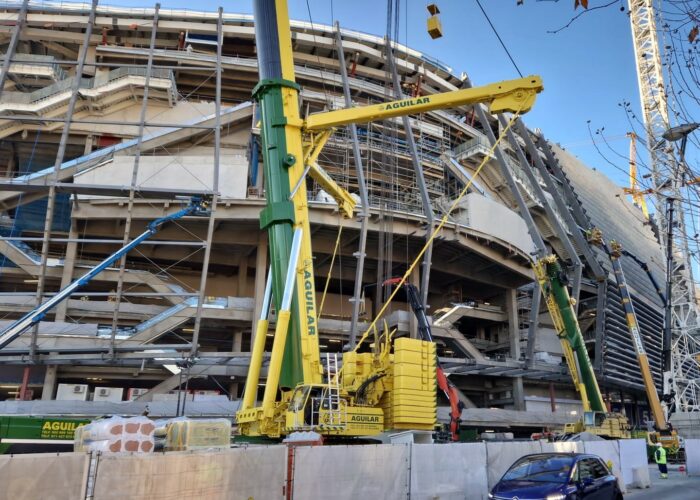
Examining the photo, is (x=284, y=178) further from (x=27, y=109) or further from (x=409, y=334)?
(x=27, y=109)

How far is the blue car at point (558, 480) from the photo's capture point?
8.56m

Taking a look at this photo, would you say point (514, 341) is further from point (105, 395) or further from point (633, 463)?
point (105, 395)

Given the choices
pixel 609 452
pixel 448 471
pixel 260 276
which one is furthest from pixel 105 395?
pixel 609 452

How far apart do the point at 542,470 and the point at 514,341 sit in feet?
99.6

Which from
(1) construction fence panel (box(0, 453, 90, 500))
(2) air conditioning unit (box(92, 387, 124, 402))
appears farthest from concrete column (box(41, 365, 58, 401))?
(1) construction fence panel (box(0, 453, 90, 500))

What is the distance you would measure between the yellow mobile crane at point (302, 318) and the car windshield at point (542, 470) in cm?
331

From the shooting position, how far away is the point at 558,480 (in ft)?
29.1

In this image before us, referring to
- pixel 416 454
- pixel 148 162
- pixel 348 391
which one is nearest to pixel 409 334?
pixel 148 162

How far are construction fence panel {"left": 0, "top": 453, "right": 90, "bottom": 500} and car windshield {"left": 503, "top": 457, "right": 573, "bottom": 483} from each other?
7.13m

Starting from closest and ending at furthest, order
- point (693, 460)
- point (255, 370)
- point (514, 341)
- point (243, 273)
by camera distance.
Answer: point (255, 370) < point (693, 460) < point (243, 273) < point (514, 341)

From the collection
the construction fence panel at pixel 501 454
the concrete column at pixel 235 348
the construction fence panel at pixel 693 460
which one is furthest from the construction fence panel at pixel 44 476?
the concrete column at pixel 235 348

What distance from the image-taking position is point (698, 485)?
50.0 ft

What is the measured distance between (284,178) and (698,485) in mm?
14590

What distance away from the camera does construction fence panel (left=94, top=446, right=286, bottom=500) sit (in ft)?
18.6
